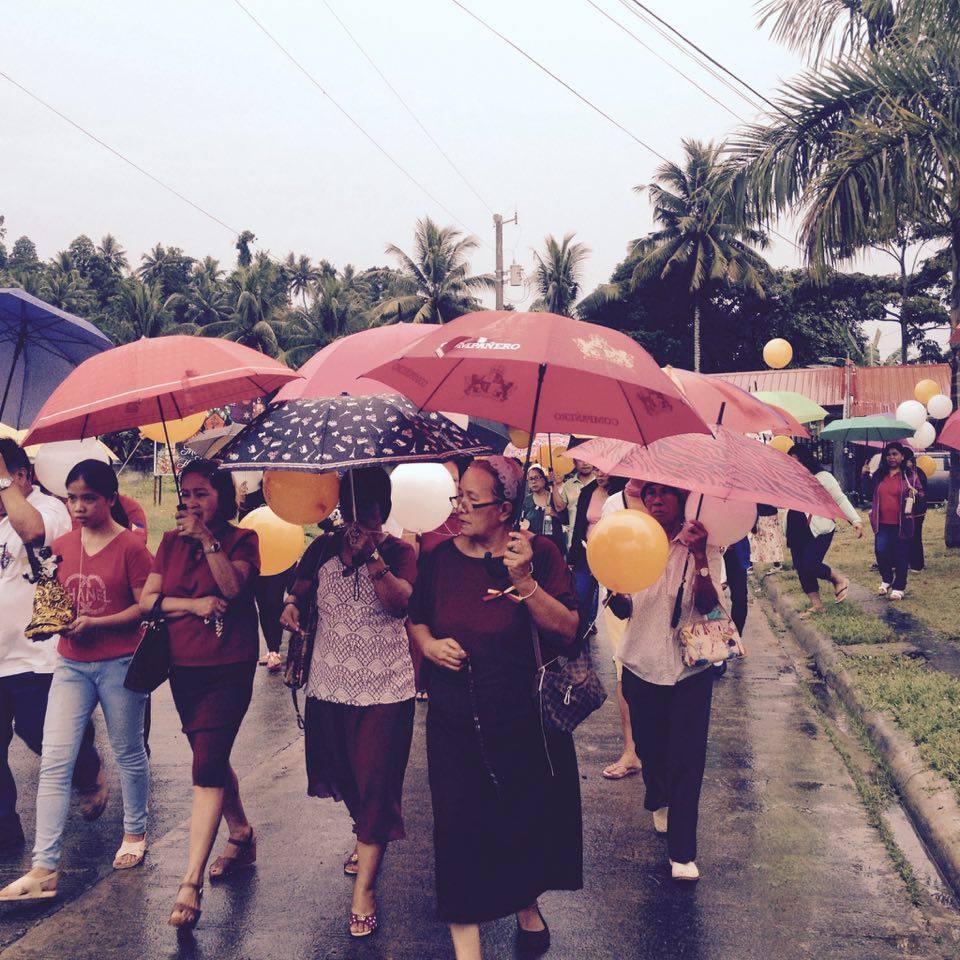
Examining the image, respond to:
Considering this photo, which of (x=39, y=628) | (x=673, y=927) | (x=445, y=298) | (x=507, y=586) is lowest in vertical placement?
(x=673, y=927)

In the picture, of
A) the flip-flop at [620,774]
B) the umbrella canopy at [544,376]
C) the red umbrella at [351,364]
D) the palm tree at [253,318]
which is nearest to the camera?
the umbrella canopy at [544,376]

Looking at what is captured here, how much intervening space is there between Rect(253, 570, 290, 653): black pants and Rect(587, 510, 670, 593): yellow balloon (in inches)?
53.2

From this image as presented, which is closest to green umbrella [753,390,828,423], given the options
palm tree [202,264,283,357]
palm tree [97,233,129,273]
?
palm tree [202,264,283,357]

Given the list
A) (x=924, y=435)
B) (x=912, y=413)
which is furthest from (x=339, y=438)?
(x=924, y=435)

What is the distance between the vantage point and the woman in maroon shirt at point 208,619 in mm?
3793

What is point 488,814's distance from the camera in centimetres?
328

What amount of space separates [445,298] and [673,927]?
39.2 m

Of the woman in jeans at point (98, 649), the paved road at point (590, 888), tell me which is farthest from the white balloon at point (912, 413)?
the woman in jeans at point (98, 649)

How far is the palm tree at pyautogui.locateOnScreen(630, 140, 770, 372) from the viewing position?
4172cm

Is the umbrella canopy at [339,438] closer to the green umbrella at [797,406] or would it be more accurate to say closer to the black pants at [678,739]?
the black pants at [678,739]

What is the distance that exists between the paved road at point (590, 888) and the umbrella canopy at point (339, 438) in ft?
5.75

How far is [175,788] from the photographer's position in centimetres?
525

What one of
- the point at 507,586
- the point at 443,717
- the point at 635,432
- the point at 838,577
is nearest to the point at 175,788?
the point at 443,717

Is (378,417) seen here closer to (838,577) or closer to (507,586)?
(507,586)
